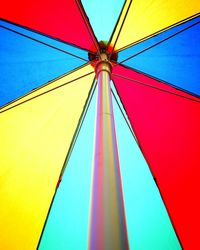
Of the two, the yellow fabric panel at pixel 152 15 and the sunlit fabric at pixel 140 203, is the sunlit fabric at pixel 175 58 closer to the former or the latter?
the yellow fabric panel at pixel 152 15

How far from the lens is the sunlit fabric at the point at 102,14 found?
1849mm

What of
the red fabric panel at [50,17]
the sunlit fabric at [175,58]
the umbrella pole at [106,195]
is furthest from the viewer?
the sunlit fabric at [175,58]

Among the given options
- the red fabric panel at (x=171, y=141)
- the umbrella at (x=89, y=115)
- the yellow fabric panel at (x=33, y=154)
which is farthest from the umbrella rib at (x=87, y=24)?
the red fabric panel at (x=171, y=141)

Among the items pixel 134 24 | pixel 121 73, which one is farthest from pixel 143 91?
pixel 134 24

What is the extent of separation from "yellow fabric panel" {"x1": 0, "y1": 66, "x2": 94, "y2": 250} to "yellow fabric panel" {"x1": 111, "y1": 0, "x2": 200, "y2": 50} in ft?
1.74

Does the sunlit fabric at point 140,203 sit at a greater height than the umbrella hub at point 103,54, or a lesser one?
lesser

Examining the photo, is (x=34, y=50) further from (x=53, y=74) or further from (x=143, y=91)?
(x=143, y=91)

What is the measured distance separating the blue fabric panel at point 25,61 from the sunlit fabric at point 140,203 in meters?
0.67

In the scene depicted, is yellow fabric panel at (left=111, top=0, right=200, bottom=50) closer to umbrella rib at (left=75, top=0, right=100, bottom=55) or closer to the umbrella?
the umbrella

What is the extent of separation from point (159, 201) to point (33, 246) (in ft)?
3.75

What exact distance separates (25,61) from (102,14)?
0.72 meters

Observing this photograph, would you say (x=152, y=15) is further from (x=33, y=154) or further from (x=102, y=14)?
(x=33, y=154)

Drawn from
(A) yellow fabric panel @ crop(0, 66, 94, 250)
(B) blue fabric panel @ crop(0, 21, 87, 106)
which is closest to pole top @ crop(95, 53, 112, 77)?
(B) blue fabric panel @ crop(0, 21, 87, 106)

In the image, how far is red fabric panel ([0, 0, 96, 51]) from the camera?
1711 millimetres
